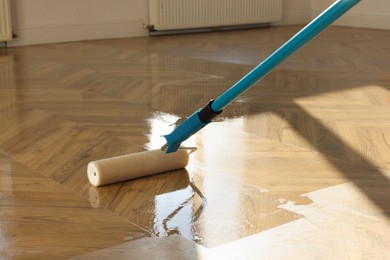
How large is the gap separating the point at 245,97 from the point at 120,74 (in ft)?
2.94

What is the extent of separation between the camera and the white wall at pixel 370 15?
6125mm

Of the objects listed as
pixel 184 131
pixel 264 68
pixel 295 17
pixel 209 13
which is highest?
pixel 264 68

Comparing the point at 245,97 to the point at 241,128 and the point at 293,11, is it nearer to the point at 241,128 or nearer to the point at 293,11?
the point at 241,128

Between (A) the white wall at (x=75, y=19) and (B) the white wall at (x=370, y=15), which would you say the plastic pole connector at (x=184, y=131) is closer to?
(A) the white wall at (x=75, y=19)

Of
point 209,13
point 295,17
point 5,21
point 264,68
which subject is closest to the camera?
point 264,68

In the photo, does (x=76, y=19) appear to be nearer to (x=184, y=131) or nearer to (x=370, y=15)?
(x=370, y=15)

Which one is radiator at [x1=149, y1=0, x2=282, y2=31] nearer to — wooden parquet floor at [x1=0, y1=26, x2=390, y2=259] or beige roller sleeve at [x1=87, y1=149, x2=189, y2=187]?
wooden parquet floor at [x1=0, y1=26, x2=390, y2=259]

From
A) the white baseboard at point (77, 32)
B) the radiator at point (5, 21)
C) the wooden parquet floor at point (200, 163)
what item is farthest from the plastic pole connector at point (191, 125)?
the white baseboard at point (77, 32)

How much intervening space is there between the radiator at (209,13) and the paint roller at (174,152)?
12.1ft

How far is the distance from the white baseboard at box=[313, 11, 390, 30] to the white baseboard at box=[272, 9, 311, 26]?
374mm

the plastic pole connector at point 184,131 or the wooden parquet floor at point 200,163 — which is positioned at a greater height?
the plastic pole connector at point 184,131

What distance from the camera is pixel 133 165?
196 centimetres

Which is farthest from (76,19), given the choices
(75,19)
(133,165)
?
(133,165)

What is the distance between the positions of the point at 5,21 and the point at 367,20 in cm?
322
